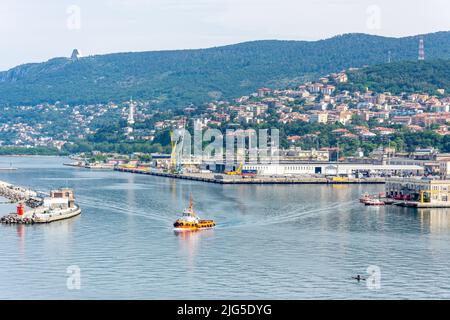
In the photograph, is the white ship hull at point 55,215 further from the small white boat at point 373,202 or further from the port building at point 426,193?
the port building at point 426,193

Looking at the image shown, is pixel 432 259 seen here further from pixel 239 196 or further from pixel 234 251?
pixel 239 196

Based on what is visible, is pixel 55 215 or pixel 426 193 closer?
pixel 55 215

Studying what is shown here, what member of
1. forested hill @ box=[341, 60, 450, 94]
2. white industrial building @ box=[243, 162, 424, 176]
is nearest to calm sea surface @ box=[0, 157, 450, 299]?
white industrial building @ box=[243, 162, 424, 176]

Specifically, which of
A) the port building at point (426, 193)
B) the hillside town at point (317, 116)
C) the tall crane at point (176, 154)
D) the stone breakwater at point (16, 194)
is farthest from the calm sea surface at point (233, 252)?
the hillside town at point (317, 116)

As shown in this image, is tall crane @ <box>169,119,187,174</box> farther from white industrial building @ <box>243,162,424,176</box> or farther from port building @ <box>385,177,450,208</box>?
port building @ <box>385,177,450,208</box>

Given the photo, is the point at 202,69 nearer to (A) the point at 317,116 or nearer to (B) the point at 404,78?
(B) the point at 404,78

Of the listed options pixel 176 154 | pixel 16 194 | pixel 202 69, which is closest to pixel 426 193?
pixel 16 194
